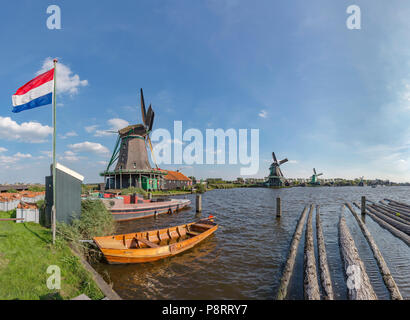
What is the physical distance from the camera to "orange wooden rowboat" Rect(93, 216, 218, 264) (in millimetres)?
8898

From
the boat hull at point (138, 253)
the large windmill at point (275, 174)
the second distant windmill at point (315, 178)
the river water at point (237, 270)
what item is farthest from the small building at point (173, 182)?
the second distant windmill at point (315, 178)

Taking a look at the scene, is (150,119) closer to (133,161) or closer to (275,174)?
(133,161)

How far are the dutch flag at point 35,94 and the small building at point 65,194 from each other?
301 centimetres

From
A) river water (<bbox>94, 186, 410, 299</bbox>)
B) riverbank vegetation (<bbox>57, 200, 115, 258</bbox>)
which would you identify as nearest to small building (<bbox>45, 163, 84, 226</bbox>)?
riverbank vegetation (<bbox>57, 200, 115, 258</bbox>)

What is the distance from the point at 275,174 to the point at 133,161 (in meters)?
82.5

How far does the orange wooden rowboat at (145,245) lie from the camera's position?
8.90 m

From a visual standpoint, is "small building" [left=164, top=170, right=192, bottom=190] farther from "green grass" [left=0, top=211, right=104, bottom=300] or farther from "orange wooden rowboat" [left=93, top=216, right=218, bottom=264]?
"green grass" [left=0, top=211, right=104, bottom=300]

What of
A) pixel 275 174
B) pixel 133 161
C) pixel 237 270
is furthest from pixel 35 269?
pixel 275 174

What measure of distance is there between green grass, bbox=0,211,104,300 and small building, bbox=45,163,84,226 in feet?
4.43

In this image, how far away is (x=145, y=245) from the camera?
1095 cm

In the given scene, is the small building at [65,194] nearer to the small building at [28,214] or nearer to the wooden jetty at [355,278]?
the small building at [28,214]

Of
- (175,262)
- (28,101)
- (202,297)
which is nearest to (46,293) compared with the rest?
(202,297)

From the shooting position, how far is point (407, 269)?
9.17 meters
